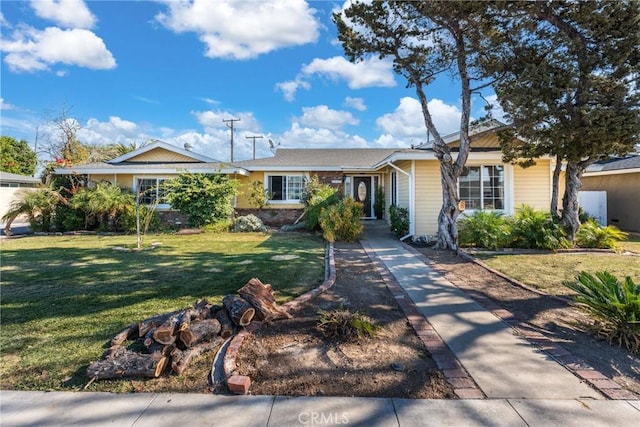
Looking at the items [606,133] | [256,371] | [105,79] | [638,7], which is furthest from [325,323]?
[105,79]

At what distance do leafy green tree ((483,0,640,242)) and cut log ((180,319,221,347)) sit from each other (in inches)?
315

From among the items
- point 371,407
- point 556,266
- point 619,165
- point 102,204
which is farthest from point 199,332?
point 619,165

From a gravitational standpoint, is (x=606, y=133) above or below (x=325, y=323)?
above

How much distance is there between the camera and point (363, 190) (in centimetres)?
1844

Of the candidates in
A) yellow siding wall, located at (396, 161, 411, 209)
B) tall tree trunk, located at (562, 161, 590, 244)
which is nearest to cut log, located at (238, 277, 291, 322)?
yellow siding wall, located at (396, 161, 411, 209)

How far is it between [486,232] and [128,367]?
9139mm

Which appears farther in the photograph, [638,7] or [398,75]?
[398,75]

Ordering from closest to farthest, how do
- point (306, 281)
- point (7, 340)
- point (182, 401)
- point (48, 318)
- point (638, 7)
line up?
point (182, 401) → point (7, 340) → point (48, 318) → point (306, 281) → point (638, 7)

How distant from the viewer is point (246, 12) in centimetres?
887

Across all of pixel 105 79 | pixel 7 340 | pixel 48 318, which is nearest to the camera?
pixel 7 340

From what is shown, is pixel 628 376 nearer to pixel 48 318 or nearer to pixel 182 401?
pixel 182 401

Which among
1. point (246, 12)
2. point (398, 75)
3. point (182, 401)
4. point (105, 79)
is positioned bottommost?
point (182, 401)

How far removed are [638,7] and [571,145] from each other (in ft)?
10.0

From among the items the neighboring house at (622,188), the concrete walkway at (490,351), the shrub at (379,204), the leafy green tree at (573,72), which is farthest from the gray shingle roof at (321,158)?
the concrete walkway at (490,351)
